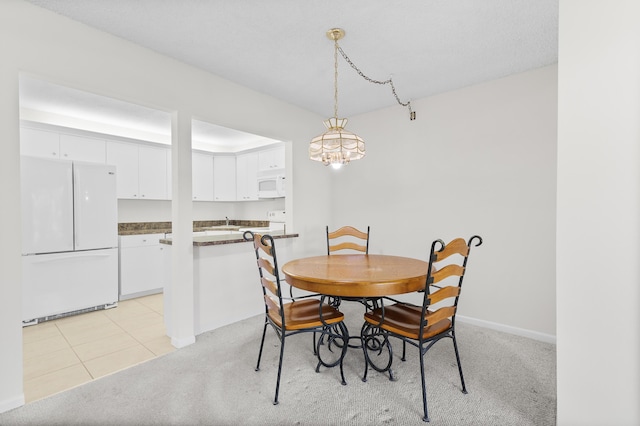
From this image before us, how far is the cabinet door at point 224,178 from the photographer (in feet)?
17.5

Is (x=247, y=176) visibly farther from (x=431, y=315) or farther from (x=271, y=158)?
(x=431, y=315)

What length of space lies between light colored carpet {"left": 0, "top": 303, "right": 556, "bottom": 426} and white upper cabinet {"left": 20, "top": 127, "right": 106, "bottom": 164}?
3.06 metres

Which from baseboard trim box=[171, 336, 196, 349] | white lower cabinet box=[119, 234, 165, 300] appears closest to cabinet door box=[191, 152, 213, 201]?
white lower cabinet box=[119, 234, 165, 300]

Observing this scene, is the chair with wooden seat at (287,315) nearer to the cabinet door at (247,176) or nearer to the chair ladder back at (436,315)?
the chair ladder back at (436,315)

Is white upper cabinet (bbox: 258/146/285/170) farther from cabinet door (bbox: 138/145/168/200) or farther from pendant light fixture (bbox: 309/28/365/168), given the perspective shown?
pendant light fixture (bbox: 309/28/365/168)

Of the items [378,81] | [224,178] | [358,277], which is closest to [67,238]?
[224,178]

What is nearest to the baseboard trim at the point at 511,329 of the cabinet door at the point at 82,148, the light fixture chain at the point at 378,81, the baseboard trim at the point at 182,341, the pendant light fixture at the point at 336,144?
the pendant light fixture at the point at 336,144

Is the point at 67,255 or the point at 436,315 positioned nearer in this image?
the point at 436,315

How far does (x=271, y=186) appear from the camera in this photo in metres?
4.75

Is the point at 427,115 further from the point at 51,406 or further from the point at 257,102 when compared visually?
the point at 51,406

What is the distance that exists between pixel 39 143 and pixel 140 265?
1880mm

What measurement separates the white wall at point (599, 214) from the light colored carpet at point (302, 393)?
1.42 feet

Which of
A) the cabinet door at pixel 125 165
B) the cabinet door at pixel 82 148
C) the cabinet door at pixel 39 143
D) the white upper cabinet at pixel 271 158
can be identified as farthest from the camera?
the white upper cabinet at pixel 271 158

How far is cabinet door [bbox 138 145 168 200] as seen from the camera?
4.40 meters
